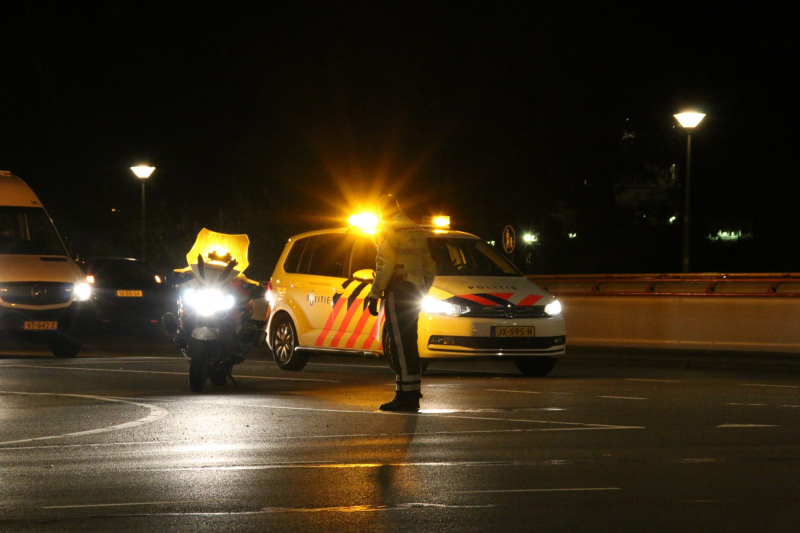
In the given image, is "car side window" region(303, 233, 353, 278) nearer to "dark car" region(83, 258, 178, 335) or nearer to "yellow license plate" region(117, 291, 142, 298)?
"dark car" region(83, 258, 178, 335)

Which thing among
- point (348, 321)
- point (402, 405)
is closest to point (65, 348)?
point (348, 321)

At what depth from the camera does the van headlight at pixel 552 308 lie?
15.7m

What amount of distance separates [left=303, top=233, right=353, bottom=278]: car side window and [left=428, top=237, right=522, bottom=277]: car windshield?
3.77 ft

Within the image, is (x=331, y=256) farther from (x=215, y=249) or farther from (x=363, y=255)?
(x=215, y=249)

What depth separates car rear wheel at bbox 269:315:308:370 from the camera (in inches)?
674

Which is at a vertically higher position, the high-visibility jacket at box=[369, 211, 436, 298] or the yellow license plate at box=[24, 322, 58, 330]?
the high-visibility jacket at box=[369, 211, 436, 298]

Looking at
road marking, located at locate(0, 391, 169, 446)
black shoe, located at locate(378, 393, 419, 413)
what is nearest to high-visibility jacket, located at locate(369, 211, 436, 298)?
black shoe, located at locate(378, 393, 419, 413)

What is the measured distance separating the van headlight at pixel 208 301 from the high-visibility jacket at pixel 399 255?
2.35 metres

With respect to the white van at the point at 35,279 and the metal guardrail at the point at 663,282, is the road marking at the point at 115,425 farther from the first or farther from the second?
the metal guardrail at the point at 663,282

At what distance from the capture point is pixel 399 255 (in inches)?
468

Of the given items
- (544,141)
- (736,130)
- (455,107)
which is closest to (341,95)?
(455,107)

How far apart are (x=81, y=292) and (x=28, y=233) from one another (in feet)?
4.32

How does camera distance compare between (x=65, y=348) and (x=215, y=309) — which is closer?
(x=215, y=309)

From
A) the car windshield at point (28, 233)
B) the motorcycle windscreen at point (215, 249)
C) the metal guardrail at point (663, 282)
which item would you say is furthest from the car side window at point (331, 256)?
the metal guardrail at point (663, 282)
